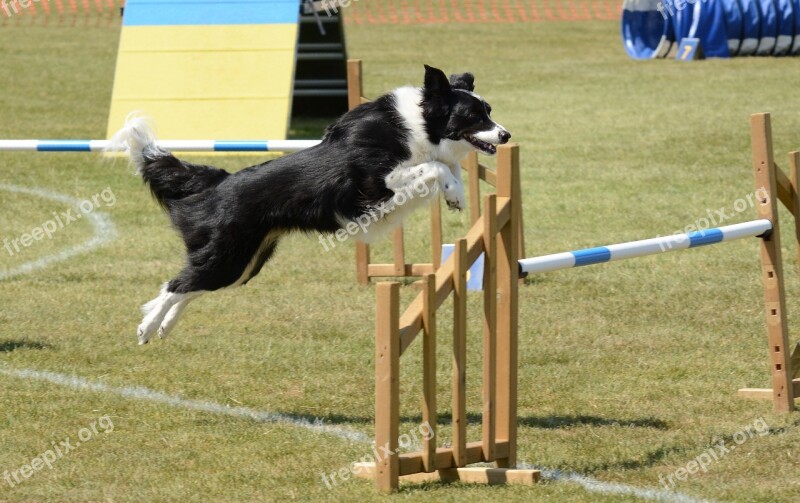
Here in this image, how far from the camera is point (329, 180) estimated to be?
5.21 metres

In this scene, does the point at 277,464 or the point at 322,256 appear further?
the point at 322,256

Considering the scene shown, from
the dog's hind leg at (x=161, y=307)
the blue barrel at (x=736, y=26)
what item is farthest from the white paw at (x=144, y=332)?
the blue barrel at (x=736, y=26)

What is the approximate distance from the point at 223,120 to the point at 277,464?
861 cm

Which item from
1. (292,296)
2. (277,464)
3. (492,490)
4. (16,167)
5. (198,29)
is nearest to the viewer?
(492,490)

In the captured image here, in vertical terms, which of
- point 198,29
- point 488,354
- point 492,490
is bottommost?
point 492,490

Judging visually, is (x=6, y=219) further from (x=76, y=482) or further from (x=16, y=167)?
(x=76, y=482)

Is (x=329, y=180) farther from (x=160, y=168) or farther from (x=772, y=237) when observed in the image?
(x=772, y=237)

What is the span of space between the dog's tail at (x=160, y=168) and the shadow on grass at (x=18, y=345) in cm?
150

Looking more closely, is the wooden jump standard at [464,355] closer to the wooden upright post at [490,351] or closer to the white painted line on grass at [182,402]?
the wooden upright post at [490,351]

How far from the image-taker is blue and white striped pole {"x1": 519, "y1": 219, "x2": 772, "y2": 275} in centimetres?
465

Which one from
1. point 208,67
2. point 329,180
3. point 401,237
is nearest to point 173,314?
point 329,180

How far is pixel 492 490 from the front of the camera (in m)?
4.37

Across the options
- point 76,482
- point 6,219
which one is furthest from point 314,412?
point 6,219

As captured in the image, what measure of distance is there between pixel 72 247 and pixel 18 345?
107 inches
